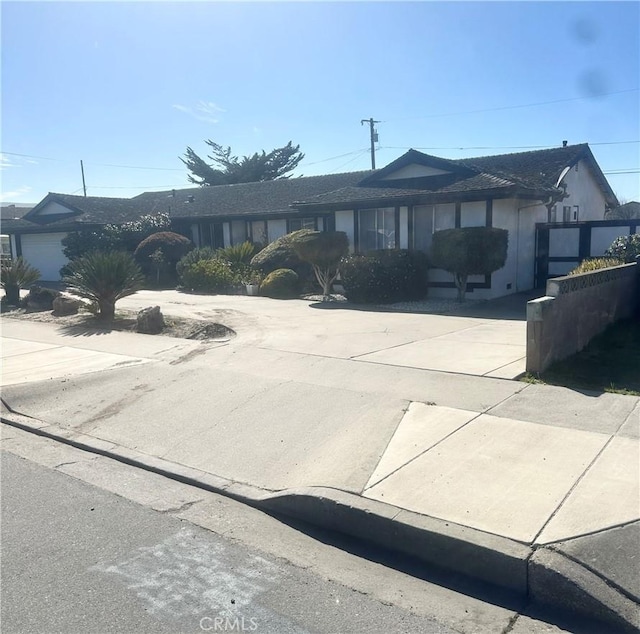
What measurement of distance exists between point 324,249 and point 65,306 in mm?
7040

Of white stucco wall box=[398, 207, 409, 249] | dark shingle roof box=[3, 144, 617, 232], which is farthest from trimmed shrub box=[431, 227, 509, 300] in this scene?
white stucco wall box=[398, 207, 409, 249]

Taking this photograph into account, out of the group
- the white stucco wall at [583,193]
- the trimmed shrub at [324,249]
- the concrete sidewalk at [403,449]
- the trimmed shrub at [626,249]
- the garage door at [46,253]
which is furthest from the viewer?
the garage door at [46,253]

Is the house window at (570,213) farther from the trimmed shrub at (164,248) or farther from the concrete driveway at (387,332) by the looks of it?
the trimmed shrub at (164,248)

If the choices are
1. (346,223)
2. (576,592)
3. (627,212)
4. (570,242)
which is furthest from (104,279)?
(627,212)

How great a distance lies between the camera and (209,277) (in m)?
21.7

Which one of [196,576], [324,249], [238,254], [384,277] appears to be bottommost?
[196,576]

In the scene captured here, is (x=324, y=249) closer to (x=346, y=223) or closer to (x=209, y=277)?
(x=346, y=223)

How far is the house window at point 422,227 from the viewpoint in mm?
18188

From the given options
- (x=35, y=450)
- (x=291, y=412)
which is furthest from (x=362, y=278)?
(x=35, y=450)

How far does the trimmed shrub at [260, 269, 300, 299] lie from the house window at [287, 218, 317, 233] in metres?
4.94

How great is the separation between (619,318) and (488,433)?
702cm

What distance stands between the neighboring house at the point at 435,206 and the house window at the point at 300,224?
43mm

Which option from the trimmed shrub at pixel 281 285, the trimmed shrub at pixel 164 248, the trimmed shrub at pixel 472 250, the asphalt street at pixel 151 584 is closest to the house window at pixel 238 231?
the trimmed shrub at pixel 164 248

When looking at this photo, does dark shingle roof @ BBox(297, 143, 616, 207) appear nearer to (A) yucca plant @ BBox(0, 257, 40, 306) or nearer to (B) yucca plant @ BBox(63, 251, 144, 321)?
(B) yucca plant @ BBox(63, 251, 144, 321)
